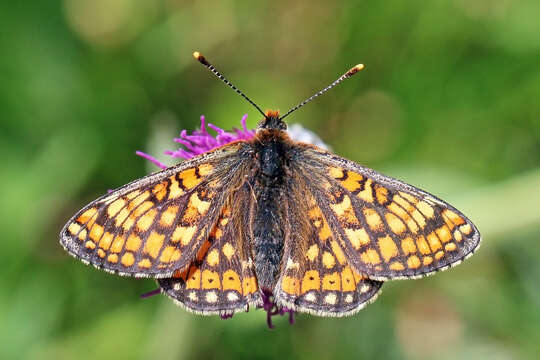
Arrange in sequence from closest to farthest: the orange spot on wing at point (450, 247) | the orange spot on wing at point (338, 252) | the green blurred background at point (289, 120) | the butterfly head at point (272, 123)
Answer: the orange spot on wing at point (450, 247) → the orange spot on wing at point (338, 252) → the butterfly head at point (272, 123) → the green blurred background at point (289, 120)

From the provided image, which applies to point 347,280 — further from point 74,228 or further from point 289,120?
point 289,120

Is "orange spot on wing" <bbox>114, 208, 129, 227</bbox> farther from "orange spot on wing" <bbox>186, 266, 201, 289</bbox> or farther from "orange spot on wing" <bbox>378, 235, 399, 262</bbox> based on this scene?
"orange spot on wing" <bbox>378, 235, 399, 262</bbox>

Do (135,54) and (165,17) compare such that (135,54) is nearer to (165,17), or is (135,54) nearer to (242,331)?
(165,17)

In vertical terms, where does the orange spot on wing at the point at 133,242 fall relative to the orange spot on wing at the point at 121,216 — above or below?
below

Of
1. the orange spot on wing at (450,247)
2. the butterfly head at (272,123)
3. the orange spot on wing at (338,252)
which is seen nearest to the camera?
the orange spot on wing at (450,247)

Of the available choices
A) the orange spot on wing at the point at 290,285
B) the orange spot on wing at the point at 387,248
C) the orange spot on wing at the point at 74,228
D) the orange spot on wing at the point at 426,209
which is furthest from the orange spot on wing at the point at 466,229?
the orange spot on wing at the point at 74,228

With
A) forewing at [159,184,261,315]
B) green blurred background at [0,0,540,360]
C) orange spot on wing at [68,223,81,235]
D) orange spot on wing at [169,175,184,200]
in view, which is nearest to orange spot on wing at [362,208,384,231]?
forewing at [159,184,261,315]

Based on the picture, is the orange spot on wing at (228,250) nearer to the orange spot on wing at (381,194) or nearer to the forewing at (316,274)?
the forewing at (316,274)

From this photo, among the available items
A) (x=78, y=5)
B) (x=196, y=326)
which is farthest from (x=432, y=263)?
(x=78, y=5)
